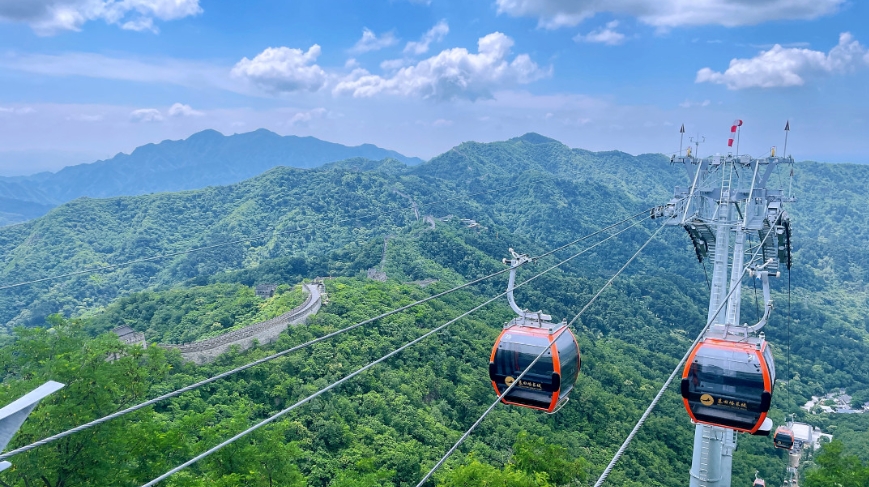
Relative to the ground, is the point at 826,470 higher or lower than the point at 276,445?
lower

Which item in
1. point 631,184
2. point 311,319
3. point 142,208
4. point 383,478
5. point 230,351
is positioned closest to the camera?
point 383,478

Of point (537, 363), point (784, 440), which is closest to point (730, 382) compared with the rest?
point (537, 363)

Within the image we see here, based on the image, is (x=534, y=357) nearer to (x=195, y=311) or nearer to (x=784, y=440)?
(x=784, y=440)

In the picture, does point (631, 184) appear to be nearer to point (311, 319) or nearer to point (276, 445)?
point (311, 319)

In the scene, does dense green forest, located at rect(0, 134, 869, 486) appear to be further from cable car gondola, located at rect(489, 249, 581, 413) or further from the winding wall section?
cable car gondola, located at rect(489, 249, 581, 413)

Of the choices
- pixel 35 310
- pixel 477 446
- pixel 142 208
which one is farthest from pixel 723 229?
pixel 142 208

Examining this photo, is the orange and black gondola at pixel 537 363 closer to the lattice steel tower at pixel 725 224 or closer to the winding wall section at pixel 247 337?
the lattice steel tower at pixel 725 224

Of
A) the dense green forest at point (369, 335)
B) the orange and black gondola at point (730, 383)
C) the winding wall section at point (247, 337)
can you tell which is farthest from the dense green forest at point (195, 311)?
the orange and black gondola at point (730, 383)
